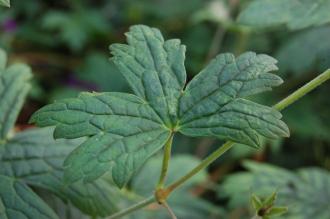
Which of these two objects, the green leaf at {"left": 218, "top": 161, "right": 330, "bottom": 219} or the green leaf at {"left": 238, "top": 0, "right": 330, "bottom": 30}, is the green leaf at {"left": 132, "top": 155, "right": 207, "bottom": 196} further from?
the green leaf at {"left": 238, "top": 0, "right": 330, "bottom": 30}

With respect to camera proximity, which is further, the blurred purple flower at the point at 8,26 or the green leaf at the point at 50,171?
the blurred purple flower at the point at 8,26

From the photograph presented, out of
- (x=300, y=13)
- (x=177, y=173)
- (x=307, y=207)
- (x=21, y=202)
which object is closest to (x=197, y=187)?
(x=177, y=173)

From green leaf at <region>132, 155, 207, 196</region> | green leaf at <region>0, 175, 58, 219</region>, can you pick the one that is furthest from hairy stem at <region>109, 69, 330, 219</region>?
green leaf at <region>132, 155, 207, 196</region>

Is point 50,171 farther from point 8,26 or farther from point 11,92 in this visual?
point 8,26

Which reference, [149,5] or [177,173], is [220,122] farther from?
[149,5]

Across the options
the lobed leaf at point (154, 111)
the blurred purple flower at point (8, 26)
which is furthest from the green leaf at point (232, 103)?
the blurred purple flower at point (8, 26)

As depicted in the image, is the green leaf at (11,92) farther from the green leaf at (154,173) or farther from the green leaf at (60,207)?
the green leaf at (154,173)

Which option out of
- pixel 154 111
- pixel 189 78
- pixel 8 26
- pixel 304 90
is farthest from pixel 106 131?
pixel 8 26
